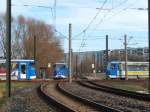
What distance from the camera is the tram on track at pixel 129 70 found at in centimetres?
7875

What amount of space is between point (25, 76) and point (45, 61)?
40.0 meters

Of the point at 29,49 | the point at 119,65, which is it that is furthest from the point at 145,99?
the point at 29,49

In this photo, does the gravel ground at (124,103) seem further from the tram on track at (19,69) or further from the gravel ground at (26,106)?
the tram on track at (19,69)

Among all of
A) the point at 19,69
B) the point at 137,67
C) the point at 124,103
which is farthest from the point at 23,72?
the point at 124,103

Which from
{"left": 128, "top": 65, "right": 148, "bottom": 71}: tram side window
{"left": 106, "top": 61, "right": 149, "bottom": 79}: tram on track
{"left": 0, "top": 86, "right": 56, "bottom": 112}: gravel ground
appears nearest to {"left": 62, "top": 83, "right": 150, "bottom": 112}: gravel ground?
{"left": 0, "top": 86, "right": 56, "bottom": 112}: gravel ground

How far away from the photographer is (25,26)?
360 ft

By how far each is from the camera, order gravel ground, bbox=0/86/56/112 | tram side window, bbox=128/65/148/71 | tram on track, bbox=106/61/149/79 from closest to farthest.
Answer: gravel ground, bbox=0/86/56/112 → tram on track, bbox=106/61/149/79 → tram side window, bbox=128/65/148/71

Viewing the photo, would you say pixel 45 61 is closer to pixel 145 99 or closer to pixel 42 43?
pixel 42 43

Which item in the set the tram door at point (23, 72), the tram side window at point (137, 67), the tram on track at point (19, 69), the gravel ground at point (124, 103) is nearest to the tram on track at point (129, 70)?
the tram side window at point (137, 67)

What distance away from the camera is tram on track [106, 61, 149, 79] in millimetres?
78750

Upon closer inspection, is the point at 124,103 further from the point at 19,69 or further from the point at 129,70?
the point at 129,70

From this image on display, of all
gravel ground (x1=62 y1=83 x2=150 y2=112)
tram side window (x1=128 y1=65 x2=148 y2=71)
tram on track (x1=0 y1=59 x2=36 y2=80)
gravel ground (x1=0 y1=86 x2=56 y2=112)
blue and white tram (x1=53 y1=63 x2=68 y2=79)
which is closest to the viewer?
gravel ground (x1=0 y1=86 x2=56 y2=112)

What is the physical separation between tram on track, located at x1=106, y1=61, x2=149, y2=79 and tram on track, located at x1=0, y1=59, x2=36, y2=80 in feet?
52.4

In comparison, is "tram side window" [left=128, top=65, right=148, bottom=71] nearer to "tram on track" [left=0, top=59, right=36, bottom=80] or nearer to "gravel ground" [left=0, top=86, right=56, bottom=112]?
"tram on track" [left=0, top=59, right=36, bottom=80]
